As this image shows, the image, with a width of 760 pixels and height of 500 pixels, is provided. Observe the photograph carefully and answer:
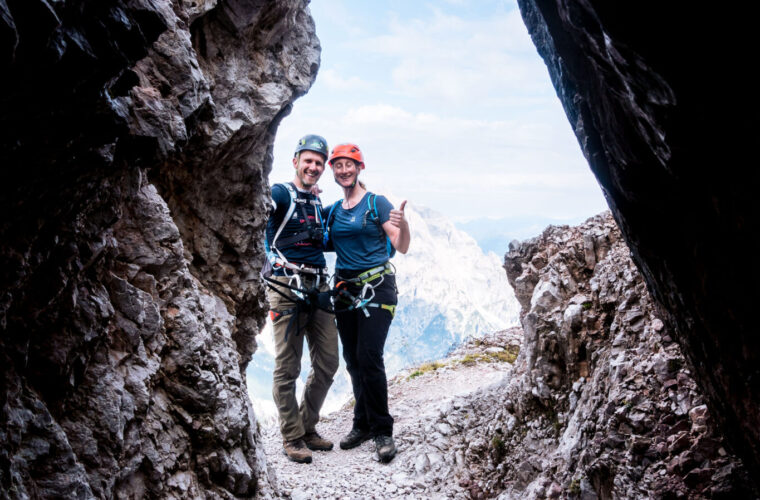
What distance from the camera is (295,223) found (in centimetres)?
898

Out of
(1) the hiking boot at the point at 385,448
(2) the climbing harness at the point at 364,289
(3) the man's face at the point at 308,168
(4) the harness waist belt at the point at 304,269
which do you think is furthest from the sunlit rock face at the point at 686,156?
(1) the hiking boot at the point at 385,448

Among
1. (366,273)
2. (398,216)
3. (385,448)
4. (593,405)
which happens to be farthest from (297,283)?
(593,405)

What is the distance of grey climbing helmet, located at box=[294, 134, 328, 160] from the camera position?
902 cm

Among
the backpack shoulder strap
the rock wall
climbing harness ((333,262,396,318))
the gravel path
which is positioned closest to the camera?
the rock wall

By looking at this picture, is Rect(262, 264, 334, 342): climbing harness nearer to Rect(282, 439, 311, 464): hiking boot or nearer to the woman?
the woman

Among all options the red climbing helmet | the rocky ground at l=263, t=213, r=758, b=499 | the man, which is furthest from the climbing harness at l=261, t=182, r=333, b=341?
the rocky ground at l=263, t=213, r=758, b=499

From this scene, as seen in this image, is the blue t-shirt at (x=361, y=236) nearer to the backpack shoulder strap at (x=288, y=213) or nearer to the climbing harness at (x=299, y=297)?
the climbing harness at (x=299, y=297)

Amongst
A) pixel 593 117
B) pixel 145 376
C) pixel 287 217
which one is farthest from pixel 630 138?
pixel 287 217

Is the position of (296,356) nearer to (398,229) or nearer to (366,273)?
(366,273)

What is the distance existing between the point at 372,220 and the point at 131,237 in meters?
4.50

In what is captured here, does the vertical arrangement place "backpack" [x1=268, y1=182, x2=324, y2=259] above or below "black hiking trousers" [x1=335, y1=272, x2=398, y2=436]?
above

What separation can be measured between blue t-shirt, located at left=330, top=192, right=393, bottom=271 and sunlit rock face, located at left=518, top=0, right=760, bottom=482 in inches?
185

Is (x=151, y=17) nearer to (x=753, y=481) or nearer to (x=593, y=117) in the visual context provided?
(x=593, y=117)

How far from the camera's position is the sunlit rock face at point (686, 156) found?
2643mm
